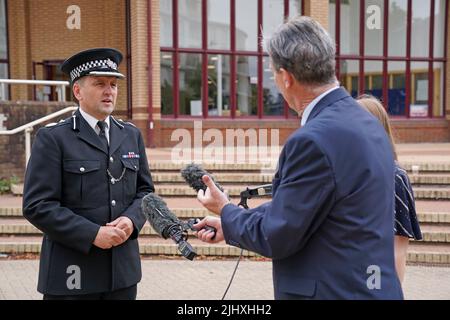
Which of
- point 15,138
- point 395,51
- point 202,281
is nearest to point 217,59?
point 395,51

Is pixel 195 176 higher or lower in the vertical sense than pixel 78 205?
higher

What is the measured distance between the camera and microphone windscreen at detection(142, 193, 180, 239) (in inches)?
95.7

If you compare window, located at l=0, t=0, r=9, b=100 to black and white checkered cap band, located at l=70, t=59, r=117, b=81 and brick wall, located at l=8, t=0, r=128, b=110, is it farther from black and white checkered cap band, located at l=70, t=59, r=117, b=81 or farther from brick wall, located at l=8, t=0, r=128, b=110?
black and white checkered cap band, located at l=70, t=59, r=117, b=81

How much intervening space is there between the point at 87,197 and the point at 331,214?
1482 mm

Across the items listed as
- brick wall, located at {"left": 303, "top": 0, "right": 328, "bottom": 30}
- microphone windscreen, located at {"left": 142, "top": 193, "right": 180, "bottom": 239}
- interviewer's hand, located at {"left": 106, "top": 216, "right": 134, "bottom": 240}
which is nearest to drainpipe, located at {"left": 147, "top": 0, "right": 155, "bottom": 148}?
brick wall, located at {"left": 303, "top": 0, "right": 328, "bottom": 30}

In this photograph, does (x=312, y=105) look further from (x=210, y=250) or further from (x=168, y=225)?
(x=210, y=250)

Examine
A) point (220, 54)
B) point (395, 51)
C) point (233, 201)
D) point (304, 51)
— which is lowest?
point (233, 201)

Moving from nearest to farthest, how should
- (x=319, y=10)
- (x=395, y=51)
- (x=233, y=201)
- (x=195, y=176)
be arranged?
(x=195, y=176), (x=233, y=201), (x=319, y=10), (x=395, y=51)

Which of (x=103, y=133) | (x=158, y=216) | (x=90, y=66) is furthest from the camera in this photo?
(x=103, y=133)

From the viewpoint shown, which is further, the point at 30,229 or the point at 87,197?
the point at 30,229

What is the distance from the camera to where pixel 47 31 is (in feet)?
54.6

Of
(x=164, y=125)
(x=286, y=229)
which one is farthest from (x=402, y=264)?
(x=164, y=125)

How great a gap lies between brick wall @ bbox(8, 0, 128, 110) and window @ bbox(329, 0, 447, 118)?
7300 millimetres
